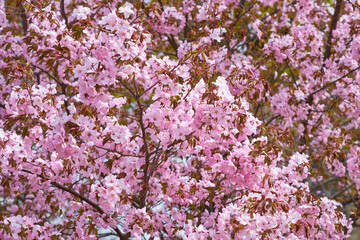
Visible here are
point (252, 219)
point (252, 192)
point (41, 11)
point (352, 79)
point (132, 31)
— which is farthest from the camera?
point (352, 79)

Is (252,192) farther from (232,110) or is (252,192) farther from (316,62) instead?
(316,62)

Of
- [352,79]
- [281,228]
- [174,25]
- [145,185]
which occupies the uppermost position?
[174,25]

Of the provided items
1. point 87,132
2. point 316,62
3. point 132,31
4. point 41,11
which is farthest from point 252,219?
point 316,62

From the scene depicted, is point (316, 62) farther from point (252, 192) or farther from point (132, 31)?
point (132, 31)

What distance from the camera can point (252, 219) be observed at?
3.42 m

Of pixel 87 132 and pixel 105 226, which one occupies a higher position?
pixel 87 132

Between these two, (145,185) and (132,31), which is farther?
(145,185)

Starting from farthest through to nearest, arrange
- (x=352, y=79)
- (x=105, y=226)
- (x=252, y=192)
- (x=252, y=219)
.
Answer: (x=352, y=79), (x=105, y=226), (x=252, y=192), (x=252, y=219)

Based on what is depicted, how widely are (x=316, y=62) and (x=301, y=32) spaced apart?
3.61 feet

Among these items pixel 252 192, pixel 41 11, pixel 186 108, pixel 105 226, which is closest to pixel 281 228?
pixel 252 192

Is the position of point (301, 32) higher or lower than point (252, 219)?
higher

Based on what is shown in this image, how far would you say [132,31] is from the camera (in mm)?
3193

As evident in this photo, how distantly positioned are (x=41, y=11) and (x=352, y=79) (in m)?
5.46

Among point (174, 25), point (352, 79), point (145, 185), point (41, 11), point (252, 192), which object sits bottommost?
point (252, 192)
